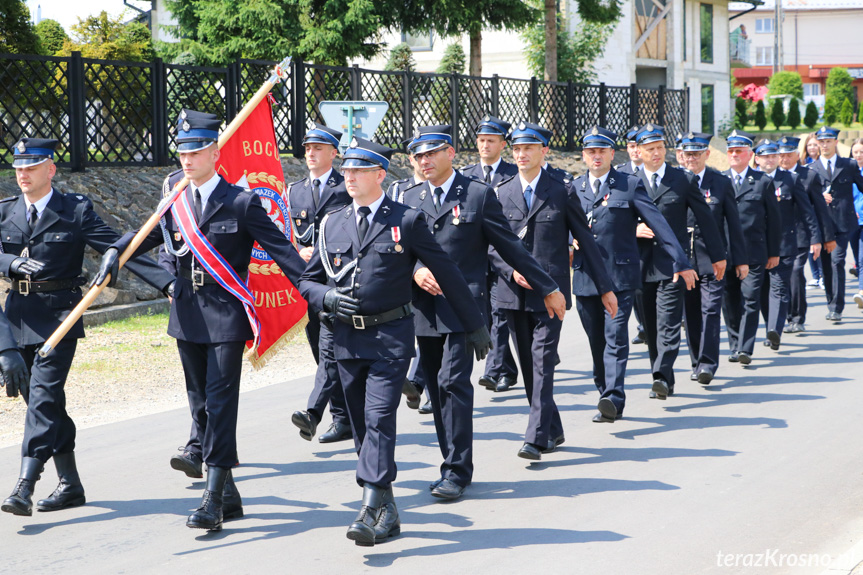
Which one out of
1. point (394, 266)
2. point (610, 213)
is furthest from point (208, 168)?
point (610, 213)

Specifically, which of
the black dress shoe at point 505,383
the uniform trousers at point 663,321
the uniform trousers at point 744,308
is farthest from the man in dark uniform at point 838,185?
the black dress shoe at point 505,383

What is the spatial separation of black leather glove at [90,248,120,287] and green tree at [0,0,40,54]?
15.7 metres

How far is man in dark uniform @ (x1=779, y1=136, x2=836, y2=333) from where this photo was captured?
41.2 feet

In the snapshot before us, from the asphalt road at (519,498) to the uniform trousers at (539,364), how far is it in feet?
0.72

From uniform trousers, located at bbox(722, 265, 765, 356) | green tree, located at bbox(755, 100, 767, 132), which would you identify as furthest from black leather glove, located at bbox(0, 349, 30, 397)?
green tree, located at bbox(755, 100, 767, 132)

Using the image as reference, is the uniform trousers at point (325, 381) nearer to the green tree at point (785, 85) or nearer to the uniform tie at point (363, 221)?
the uniform tie at point (363, 221)

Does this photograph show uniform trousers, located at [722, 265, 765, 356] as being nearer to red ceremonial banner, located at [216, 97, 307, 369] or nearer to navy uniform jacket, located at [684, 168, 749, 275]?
navy uniform jacket, located at [684, 168, 749, 275]

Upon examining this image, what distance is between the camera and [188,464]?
250 inches

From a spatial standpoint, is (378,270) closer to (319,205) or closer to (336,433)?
(336,433)

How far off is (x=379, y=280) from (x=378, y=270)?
0.05 metres

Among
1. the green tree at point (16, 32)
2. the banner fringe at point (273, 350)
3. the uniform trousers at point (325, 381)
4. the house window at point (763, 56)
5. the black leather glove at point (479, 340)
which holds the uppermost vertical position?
the house window at point (763, 56)

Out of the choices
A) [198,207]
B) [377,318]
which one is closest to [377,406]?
[377,318]

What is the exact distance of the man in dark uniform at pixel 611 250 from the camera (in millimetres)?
8133

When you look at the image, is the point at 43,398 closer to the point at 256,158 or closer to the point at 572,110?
the point at 256,158
